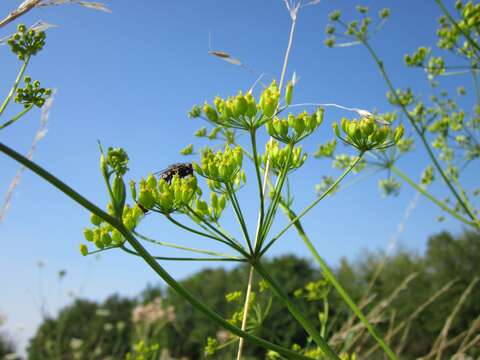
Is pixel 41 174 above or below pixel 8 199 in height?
below

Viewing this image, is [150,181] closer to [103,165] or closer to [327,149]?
[103,165]

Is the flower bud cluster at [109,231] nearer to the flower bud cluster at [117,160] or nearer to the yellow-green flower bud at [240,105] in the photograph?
the flower bud cluster at [117,160]

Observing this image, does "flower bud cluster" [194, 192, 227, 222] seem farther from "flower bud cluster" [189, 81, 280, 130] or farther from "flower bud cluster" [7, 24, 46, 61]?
"flower bud cluster" [7, 24, 46, 61]

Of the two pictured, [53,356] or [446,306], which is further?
[446,306]

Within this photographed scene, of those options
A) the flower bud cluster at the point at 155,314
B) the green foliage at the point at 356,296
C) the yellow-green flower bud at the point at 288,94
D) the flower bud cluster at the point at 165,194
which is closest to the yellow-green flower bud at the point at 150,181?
the flower bud cluster at the point at 165,194

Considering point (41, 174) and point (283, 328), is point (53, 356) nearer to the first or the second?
point (41, 174)

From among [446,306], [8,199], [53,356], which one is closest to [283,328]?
[446,306]
